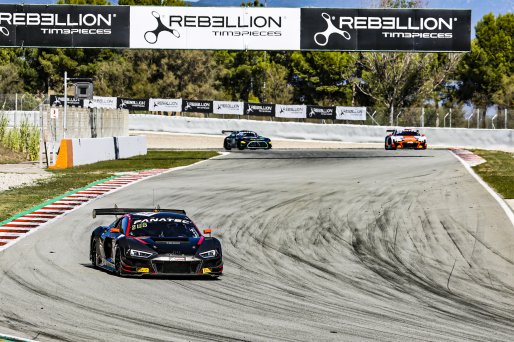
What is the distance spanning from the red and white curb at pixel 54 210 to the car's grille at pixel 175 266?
4859mm

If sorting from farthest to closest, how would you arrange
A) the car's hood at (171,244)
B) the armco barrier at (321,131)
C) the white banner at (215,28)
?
1. the armco barrier at (321,131)
2. the white banner at (215,28)
3. the car's hood at (171,244)

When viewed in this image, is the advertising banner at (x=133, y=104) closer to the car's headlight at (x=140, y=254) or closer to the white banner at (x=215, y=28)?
the white banner at (x=215, y=28)

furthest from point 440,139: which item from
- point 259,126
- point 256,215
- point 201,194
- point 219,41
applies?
point 256,215

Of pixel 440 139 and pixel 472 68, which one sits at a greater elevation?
pixel 472 68

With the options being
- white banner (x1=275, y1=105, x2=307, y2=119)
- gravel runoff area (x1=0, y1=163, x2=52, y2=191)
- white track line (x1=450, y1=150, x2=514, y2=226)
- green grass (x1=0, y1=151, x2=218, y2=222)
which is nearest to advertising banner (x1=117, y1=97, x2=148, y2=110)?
white banner (x1=275, y1=105, x2=307, y2=119)

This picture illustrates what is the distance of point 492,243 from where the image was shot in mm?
20344

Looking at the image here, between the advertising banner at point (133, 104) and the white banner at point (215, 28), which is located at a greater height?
the white banner at point (215, 28)

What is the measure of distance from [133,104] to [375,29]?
38587 mm

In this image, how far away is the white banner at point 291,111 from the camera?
242 feet

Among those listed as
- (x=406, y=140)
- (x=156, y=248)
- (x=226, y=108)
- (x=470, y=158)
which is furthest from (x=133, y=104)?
(x=156, y=248)

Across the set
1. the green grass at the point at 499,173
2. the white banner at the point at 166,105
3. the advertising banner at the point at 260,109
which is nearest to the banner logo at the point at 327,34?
the green grass at the point at 499,173

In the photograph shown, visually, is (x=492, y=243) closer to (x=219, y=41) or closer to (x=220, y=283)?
(x=220, y=283)

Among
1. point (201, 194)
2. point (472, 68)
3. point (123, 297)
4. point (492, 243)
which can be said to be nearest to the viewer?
point (123, 297)

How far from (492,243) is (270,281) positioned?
6609mm
